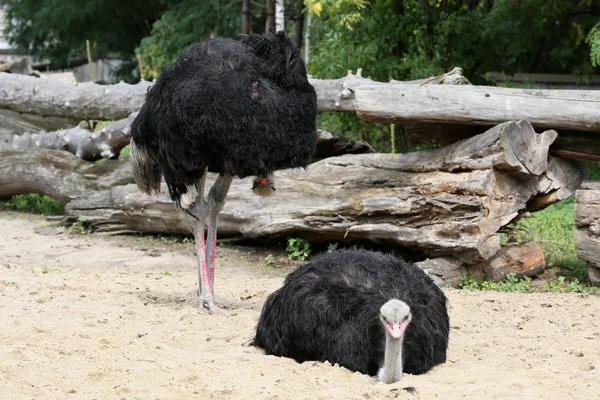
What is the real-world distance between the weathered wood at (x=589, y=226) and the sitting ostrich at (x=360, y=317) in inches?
93.3

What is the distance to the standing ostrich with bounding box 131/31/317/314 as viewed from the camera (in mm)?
5727

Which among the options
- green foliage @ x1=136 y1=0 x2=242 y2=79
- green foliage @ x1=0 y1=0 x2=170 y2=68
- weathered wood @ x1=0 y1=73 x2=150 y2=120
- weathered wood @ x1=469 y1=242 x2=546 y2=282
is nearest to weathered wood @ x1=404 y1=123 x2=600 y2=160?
weathered wood @ x1=469 y1=242 x2=546 y2=282

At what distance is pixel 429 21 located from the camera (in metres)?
11.6

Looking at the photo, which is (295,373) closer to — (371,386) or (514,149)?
(371,386)

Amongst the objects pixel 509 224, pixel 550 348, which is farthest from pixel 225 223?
pixel 550 348

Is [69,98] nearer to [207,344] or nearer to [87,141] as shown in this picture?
[87,141]

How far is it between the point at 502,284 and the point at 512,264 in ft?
0.84

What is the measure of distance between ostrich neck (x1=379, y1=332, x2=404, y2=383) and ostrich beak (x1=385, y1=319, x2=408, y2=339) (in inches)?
1.6

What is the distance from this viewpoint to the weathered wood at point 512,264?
293 inches

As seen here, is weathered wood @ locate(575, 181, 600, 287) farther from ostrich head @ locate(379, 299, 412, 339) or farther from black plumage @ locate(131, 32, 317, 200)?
ostrich head @ locate(379, 299, 412, 339)

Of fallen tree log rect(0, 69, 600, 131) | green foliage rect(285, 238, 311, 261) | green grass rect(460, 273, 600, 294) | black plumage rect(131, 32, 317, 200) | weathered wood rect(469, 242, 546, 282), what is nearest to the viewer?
black plumage rect(131, 32, 317, 200)

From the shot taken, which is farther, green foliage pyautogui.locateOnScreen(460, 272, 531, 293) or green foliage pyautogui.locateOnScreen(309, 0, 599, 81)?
green foliage pyautogui.locateOnScreen(309, 0, 599, 81)

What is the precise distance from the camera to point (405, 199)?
24.5 feet

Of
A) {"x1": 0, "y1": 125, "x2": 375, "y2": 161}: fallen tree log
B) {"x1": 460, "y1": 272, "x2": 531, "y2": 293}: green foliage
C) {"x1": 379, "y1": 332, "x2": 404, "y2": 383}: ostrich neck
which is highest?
{"x1": 0, "y1": 125, "x2": 375, "y2": 161}: fallen tree log
